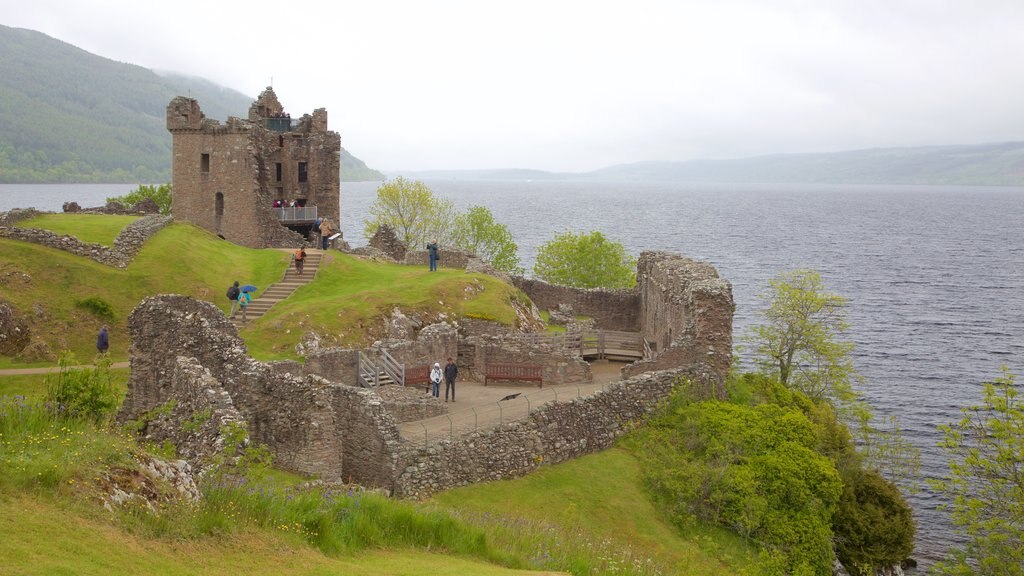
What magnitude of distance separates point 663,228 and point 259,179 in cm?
14329

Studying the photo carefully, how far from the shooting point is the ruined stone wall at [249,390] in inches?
842

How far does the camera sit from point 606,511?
26.2 meters

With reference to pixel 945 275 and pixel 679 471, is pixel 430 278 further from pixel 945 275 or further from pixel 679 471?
pixel 945 275

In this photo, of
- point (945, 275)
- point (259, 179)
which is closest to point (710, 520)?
point (259, 179)

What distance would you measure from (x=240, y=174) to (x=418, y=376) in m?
30.6

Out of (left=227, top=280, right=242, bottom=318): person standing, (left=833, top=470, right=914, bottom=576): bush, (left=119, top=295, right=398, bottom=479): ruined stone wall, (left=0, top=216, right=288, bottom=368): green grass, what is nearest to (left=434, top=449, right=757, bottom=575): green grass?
(left=119, top=295, right=398, bottom=479): ruined stone wall

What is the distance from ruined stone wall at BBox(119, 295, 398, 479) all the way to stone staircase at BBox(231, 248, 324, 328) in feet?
57.8

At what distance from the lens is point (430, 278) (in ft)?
164

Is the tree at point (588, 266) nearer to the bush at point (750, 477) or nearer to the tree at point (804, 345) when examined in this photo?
the tree at point (804, 345)

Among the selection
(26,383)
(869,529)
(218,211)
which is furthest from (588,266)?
(26,383)

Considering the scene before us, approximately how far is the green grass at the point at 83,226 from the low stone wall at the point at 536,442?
28773 mm

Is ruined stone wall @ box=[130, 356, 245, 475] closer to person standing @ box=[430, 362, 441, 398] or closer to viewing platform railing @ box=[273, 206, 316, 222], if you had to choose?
person standing @ box=[430, 362, 441, 398]

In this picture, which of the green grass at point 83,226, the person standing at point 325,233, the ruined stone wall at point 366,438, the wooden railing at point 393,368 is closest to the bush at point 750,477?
the ruined stone wall at point 366,438

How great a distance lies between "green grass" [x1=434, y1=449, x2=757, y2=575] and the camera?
78.9 ft
